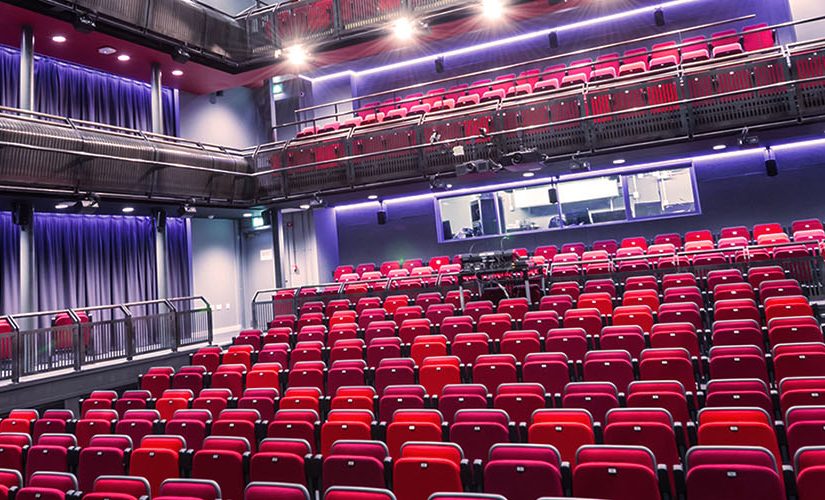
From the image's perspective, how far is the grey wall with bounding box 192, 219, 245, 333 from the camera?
1427cm

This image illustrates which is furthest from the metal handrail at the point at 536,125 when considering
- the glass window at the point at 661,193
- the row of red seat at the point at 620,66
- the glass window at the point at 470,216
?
the glass window at the point at 661,193

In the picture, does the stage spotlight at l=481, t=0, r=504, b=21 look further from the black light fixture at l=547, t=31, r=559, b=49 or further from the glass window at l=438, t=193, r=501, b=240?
the glass window at l=438, t=193, r=501, b=240

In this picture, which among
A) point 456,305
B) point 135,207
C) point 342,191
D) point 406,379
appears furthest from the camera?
point 342,191

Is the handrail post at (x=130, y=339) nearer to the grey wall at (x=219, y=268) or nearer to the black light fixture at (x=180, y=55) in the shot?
the grey wall at (x=219, y=268)

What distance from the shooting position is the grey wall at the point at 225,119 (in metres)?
14.6

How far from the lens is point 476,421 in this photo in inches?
169

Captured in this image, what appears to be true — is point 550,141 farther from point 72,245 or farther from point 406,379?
point 72,245

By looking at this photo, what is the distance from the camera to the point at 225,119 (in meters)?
15.4

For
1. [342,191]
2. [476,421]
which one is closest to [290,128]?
[342,191]

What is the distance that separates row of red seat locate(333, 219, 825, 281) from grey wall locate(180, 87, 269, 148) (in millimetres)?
5222

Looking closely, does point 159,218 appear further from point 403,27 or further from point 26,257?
point 403,27

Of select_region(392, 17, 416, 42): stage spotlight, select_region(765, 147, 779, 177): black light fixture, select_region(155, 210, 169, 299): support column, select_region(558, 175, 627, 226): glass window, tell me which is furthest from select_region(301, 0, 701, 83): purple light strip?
select_region(155, 210, 169, 299): support column

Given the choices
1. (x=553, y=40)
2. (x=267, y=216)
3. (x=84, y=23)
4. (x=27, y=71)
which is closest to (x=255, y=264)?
(x=267, y=216)

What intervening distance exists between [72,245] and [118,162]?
10.4ft
